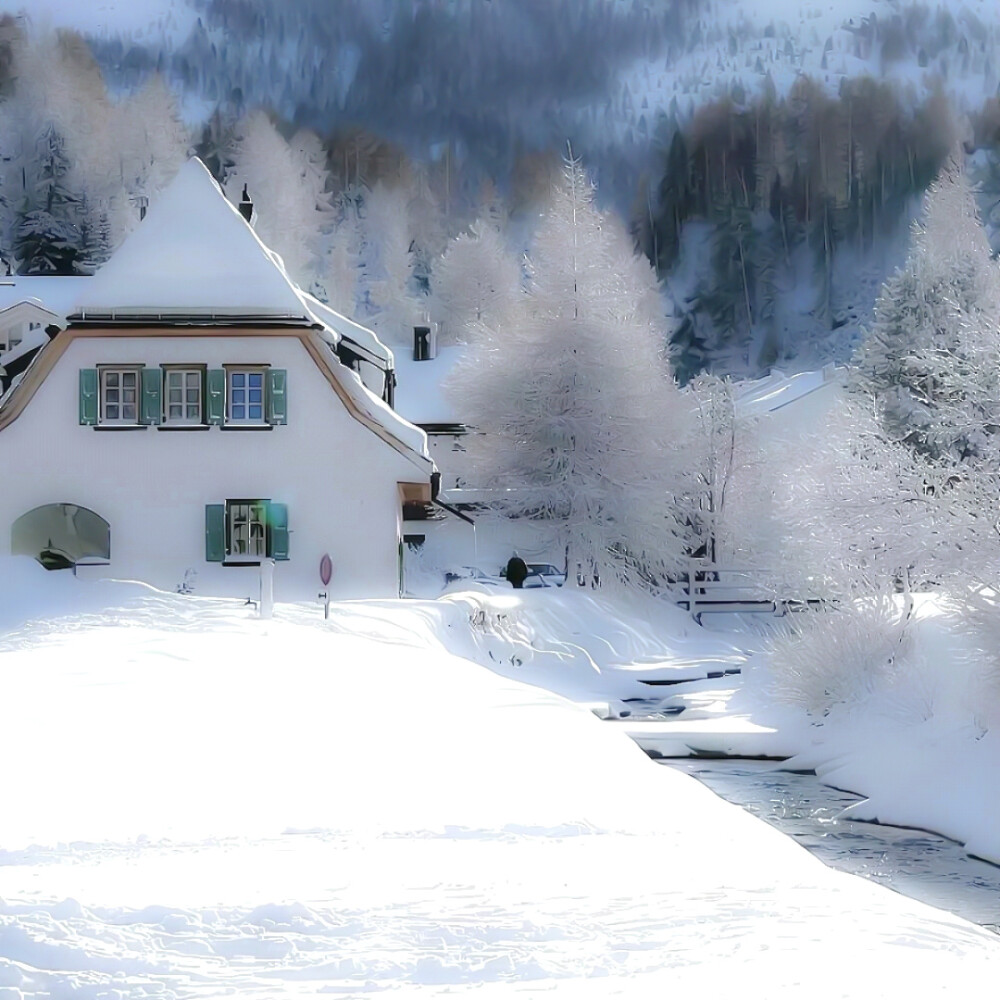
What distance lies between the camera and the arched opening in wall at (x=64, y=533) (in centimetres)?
3003

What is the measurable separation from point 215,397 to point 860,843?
15464mm

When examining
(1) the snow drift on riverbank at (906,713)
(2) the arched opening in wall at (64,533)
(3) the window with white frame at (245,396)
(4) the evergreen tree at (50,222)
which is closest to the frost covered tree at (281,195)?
(4) the evergreen tree at (50,222)

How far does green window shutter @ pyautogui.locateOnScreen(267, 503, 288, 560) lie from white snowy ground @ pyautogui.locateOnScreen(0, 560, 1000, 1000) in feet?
32.2

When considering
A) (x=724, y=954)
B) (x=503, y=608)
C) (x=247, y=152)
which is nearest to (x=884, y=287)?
(x=503, y=608)

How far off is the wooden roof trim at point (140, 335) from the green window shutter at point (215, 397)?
751 millimetres

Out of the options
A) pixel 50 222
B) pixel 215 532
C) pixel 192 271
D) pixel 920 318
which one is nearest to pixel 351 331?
pixel 192 271

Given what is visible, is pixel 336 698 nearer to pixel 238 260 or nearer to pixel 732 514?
pixel 238 260


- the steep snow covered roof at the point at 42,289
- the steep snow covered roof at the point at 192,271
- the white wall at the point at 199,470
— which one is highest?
the steep snow covered roof at the point at 192,271

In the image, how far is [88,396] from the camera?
27609mm

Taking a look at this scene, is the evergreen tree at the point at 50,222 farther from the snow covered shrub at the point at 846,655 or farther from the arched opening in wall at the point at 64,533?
the snow covered shrub at the point at 846,655

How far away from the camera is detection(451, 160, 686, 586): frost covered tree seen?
3628 cm

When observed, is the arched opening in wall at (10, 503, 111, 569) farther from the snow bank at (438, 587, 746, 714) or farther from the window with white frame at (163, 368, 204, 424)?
the snow bank at (438, 587, 746, 714)

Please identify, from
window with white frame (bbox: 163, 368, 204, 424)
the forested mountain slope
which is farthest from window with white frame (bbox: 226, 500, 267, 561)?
the forested mountain slope

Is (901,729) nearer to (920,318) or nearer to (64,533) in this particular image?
(64,533)
